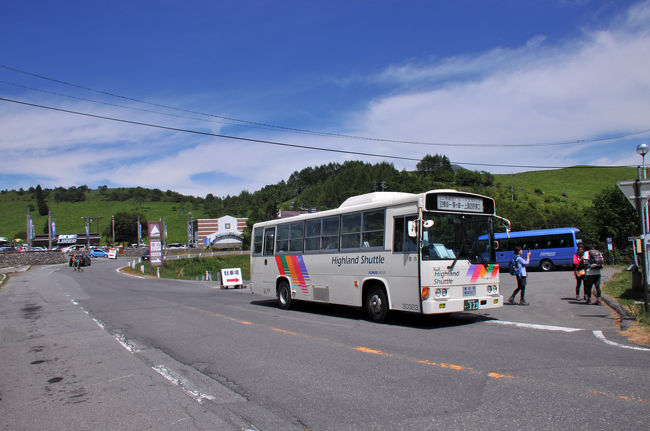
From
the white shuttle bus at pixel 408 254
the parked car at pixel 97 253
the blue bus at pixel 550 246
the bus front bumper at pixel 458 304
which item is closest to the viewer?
the bus front bumper at pixel 458 304

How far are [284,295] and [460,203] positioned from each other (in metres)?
7.09

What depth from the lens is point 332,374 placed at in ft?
21.6

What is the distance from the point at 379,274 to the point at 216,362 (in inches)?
194

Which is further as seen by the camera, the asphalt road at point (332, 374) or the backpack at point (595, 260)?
the backpack at point (595, 260)

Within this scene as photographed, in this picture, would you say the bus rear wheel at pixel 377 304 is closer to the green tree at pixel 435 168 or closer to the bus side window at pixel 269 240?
the bus side window at pixel 269 240

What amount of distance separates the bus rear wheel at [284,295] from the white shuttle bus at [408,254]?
1512 mm

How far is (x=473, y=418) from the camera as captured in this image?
4.61 meters

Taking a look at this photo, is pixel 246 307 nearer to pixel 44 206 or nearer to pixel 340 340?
pixel 340 340

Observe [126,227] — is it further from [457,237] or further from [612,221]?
[457,237]

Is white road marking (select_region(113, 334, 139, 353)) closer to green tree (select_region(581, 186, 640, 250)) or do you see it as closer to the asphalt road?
the asphalt road

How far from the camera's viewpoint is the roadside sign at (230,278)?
88.1 feet

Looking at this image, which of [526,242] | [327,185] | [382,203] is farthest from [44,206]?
[382,203]

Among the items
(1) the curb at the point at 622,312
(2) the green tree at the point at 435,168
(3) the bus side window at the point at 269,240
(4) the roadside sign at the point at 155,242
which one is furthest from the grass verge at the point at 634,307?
(2) the green tree at the point at 435,168


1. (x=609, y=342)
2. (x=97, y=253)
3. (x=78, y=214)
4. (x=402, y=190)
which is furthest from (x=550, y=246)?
(x=78, y=214)
